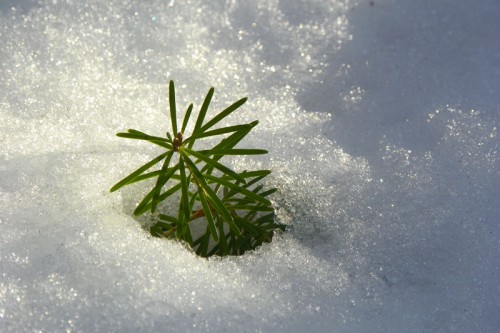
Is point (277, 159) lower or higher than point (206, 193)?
higher

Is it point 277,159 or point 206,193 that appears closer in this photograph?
point 206,193

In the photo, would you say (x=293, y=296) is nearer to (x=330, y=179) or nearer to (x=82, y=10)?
(x=330, y=179)

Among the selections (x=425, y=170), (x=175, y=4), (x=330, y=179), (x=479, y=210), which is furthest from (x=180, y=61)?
(x=479, y=210)
